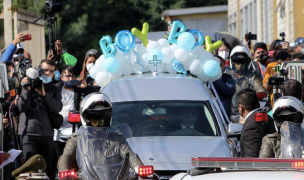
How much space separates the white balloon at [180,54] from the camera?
26.4 feet

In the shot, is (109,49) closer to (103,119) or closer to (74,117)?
(74,117)

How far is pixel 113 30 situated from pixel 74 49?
4.38 metres

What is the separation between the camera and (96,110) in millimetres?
4426

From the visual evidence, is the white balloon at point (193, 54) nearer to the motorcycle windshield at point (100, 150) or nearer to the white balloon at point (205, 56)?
the white balloon at point (205, 56)

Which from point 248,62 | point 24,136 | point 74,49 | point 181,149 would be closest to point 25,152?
point 24,136

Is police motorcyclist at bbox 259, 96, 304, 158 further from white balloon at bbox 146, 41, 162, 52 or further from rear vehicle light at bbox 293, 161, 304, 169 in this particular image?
white balloon at bbox 146, 41, 162, 52

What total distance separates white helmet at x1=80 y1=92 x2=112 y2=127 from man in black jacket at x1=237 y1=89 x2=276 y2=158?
2.09 metres

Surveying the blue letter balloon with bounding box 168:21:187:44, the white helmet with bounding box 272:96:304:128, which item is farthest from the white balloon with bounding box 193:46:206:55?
the white helmet with bounding box 272:96:304:128

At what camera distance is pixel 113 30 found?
4816 cm

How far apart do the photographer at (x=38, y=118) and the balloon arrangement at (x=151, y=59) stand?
2.52 feet

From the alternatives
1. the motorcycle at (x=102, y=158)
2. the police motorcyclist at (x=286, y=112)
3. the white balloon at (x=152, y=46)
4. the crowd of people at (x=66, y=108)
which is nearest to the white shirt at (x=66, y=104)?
the crowd of people at (x=66, y=108)

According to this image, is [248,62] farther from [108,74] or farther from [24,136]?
[24,136]

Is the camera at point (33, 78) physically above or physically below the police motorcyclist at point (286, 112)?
above

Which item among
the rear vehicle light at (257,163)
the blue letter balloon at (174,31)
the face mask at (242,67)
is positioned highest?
the blue letter balloon at (174,31)
